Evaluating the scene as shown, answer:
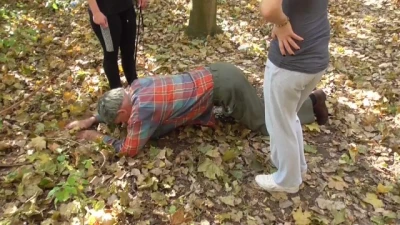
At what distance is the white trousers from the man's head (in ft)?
4.02

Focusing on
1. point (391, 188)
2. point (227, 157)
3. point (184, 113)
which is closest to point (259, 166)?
point (227, 157)

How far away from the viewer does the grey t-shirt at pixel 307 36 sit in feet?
7.01

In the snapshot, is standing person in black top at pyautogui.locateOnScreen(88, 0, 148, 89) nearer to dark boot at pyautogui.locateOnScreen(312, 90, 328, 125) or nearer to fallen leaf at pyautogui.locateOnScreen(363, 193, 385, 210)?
dark boot at pyautogui.locateOnScreen(312, 90, 328, 125)

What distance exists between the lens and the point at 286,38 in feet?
7.19

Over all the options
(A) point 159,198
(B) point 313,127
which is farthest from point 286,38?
(B) point 313,127

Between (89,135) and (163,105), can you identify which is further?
(89,135)

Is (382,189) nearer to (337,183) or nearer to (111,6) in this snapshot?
(337,183)

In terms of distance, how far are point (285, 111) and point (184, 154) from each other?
123 centimetres

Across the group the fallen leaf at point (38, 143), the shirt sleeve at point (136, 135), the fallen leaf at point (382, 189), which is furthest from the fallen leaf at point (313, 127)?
the fallen leaf at point (38, 143)

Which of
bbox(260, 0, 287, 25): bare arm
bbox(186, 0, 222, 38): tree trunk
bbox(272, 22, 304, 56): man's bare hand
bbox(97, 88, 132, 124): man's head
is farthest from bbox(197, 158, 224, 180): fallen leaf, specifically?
bbox(186, 0, 222, 38): tree trunk

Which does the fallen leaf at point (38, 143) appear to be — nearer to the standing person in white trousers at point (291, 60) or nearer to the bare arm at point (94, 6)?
the bare arm at point (94, 6)

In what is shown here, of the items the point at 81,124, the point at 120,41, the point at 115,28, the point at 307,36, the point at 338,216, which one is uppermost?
the point at 307,36

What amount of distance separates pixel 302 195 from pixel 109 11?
7.55 ft

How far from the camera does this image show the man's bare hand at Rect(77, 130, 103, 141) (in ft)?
11.5
